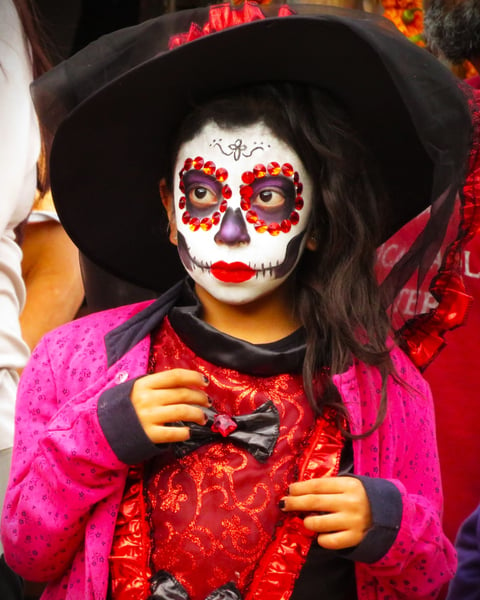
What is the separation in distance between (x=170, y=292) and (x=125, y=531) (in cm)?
38

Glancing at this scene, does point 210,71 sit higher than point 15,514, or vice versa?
point 210,71

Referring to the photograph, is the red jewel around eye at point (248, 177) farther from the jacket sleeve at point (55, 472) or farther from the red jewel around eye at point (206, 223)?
the jacket sleeve at point (55, 472)

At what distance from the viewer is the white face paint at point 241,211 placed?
1.31 metres

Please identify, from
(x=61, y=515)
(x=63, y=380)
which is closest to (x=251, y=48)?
(x=63, y=380)

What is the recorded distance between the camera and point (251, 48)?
1314 millimetres

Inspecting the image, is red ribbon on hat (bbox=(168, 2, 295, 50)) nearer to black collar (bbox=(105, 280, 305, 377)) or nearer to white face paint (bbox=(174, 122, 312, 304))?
white face paint (bbox=(174, 122, 312, 304))

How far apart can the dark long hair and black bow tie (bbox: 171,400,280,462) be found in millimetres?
78

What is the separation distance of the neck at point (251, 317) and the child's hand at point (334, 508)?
0.85 ft

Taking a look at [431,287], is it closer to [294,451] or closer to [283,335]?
[283,335]

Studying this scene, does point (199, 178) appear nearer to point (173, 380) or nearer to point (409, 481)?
point (173, 380)

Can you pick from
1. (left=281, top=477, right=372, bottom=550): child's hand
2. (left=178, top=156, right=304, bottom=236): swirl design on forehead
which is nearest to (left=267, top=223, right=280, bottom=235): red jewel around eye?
(left=178, top=156, right=304, bottom=236): swirl design on forehead

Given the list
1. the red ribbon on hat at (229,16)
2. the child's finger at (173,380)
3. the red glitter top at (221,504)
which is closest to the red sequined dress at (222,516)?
the red glitter top at (221,504)

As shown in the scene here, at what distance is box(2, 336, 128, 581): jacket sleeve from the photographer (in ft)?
4.09

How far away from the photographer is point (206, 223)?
132cm
